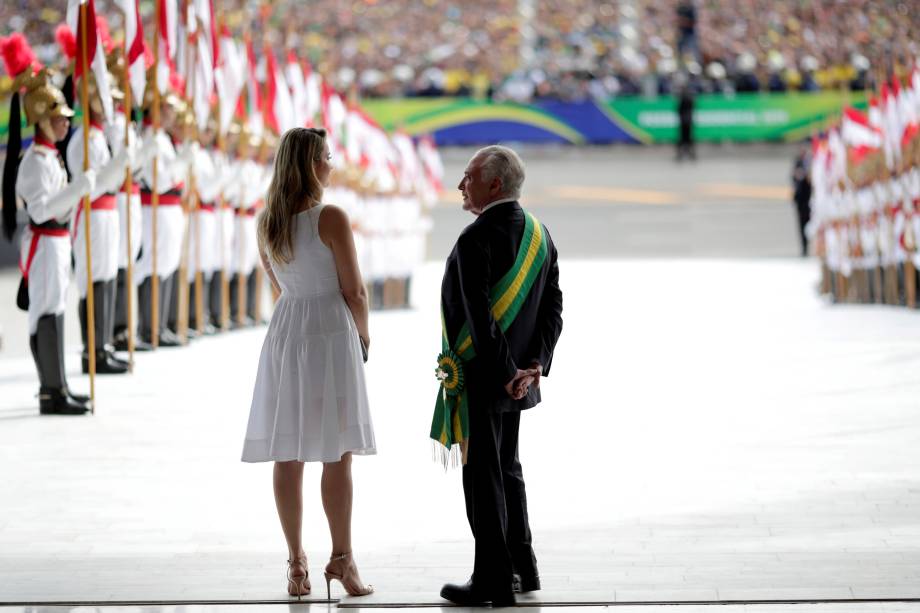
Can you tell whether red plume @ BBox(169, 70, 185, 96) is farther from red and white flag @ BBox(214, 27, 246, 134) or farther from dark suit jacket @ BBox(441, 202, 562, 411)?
dark suit jacket @ BBox(441, 202, 562, 411)

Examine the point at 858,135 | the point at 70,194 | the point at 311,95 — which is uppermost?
the point at 311,95

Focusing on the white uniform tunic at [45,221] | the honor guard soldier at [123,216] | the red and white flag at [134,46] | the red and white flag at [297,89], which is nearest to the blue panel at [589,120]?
the red and white flag at [297,89]

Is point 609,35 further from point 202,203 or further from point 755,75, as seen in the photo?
point 202,203

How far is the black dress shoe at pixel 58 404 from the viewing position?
8641 millimetres

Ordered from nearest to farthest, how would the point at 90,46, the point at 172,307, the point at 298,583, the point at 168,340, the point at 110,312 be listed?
the point at 298,583, the point at 90,46, the point at 110,312, the point at 168,340, the point at 172,307

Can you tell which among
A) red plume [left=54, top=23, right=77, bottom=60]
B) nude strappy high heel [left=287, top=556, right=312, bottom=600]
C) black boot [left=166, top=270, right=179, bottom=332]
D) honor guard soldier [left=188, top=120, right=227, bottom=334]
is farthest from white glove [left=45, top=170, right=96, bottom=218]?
honor guard soldier [left=188, top=120, right=227, bottom=334]

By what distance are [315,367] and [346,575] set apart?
0.65m

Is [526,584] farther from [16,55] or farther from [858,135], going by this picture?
[858,135]

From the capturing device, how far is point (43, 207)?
8.22 m

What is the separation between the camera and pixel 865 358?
11867 millimetres

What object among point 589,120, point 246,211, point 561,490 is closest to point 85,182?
point 561,490

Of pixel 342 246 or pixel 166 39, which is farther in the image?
pixel 166 39

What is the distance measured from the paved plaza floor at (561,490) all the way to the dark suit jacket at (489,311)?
0.70 m

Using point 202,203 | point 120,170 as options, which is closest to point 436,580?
point 120,170
